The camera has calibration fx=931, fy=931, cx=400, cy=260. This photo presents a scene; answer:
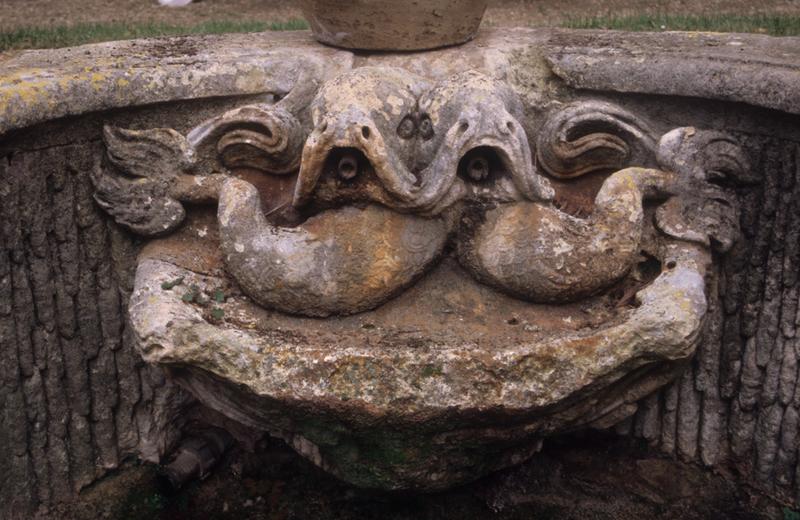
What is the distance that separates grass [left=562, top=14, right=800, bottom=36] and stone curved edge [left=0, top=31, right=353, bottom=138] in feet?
6.98

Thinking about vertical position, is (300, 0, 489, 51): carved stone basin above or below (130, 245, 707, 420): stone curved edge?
above

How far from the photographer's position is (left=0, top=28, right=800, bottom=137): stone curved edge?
2.49m

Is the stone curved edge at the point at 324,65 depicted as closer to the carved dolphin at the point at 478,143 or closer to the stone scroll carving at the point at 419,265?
the stone scroll carving at the point at 419,265

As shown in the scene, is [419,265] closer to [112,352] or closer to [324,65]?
[324,65]

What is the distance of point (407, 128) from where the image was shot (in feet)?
8.59

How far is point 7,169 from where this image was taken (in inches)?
98.2

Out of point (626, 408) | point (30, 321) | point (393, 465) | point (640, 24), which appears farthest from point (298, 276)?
point (640, 24)

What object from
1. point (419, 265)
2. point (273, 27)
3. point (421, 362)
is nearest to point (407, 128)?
point (419, 265)

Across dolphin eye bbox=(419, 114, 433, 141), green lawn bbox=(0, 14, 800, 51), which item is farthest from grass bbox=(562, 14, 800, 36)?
dolphin eye bbox=(419, 114, 433, 141)

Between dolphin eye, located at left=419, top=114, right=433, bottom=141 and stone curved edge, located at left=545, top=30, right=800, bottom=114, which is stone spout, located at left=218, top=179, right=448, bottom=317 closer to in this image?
dolphin eye, located at left=419, top=114, right=433, bottom=141

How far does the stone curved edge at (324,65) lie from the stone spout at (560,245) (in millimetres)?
382

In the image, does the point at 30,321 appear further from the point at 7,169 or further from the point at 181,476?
the point at 181,476

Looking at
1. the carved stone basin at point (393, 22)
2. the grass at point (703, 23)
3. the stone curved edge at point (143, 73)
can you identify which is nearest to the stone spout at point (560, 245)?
the carved stone basin at point (393, 22)

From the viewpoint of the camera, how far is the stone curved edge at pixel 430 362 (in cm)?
224
